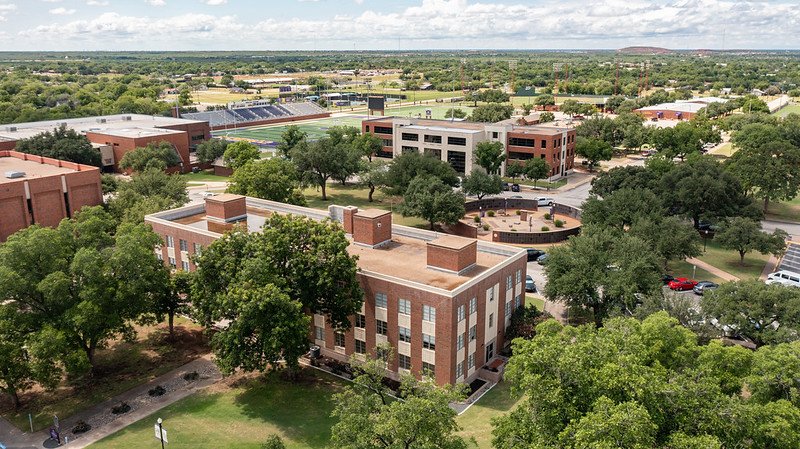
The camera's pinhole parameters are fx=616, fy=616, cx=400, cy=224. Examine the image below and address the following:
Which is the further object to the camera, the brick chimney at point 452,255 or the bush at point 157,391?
the brick chimney at point 452,255

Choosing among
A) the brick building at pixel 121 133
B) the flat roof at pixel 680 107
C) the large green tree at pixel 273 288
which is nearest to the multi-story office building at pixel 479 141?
the brick building at pixel 121 133

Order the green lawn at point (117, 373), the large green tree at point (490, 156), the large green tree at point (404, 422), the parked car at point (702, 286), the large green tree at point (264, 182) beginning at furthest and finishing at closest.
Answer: the large green tree at point (490, 156) → the large green tree at point (264, 182) → the parked car at point (702, 286) → the green lawn at point (117, 373) → the large green tree at point (404, 422)

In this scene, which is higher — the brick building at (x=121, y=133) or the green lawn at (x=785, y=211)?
the brick building at (x=121, y=133)

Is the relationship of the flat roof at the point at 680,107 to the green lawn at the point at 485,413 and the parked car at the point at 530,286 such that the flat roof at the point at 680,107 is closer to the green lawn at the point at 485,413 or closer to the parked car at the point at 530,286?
the parked car at the point at 530,286

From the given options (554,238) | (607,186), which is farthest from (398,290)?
(607,186)

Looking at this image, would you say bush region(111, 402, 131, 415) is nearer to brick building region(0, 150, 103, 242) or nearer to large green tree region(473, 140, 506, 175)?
brick building region(0, 150, 103, 242)

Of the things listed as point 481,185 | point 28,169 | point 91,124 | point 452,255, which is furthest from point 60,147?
point 452,255

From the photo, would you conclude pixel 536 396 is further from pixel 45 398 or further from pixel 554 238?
pixel 554 238
